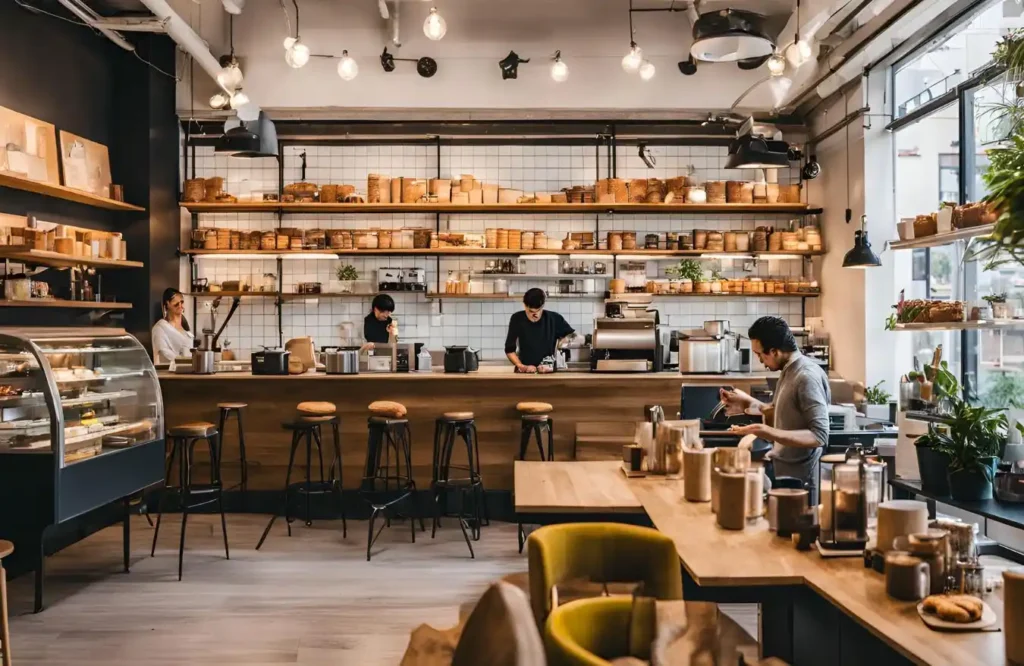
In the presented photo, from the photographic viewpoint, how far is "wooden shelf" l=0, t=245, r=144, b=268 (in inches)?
233

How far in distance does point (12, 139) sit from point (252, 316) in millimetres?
3241

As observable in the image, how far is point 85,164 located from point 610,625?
7.05m

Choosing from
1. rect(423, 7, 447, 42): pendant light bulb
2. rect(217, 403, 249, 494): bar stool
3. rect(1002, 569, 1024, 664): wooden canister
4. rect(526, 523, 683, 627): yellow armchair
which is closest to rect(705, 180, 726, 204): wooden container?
rect(423, 7, 447, 42): pendant light bulb

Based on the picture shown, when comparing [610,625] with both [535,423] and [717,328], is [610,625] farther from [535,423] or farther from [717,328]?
[717,328]

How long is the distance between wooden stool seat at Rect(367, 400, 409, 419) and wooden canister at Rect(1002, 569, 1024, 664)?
485cm

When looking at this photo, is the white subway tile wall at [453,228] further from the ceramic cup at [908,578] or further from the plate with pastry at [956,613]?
the plate with pastry at [956,613]

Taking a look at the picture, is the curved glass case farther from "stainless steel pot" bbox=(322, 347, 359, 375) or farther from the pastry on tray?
the pastry on tray

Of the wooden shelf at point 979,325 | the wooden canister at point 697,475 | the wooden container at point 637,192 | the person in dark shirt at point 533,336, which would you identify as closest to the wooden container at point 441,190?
the person in dark shirt at point 533,336

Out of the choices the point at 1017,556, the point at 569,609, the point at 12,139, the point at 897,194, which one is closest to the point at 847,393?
the point at 897,194

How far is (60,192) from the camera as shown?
6.76 meters

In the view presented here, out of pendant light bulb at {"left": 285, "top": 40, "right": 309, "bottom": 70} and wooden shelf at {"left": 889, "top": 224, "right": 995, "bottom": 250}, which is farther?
pendant light bulb at {"left": 285, "top": 40, "right": 309, "bottom": 70}

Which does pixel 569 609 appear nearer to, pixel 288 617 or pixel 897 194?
pixel 288 617

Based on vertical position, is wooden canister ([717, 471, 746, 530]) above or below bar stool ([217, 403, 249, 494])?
above

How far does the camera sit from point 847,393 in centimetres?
702
